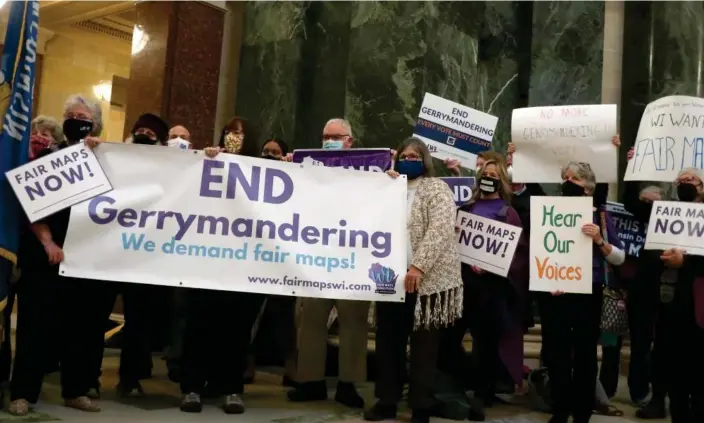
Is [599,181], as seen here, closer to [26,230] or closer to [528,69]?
[26,230]

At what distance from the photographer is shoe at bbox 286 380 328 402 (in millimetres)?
4445

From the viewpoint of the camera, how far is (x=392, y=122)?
7.47m

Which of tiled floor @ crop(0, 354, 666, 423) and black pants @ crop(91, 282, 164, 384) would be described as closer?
tiled floor @ crop(0, 354, 666, 423)

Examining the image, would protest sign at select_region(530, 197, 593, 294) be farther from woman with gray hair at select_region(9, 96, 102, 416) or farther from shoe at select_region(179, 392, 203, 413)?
woman with gray hair at select_region(9, 96, 102, 416)

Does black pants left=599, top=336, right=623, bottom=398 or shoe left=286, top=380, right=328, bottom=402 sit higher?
black pants left=599, top=336, right=623, bottom=398

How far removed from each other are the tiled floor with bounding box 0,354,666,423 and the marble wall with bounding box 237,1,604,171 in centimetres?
371

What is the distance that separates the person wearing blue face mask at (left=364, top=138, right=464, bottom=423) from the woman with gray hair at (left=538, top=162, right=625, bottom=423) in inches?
22.2

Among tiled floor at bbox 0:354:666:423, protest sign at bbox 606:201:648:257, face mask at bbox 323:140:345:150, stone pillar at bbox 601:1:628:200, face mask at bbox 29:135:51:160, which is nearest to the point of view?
tiled floor at bbox 0:354:666:423

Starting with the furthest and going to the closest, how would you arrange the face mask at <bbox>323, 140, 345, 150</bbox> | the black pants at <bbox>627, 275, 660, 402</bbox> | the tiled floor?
1. the black pants at <bbox>627, 275, 660, 402</bbox>
2. the face mask at <bbox>323, 140, 345, 150</bbox>
3. the tiled floor

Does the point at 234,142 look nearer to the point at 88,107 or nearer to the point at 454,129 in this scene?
the point at 88,107

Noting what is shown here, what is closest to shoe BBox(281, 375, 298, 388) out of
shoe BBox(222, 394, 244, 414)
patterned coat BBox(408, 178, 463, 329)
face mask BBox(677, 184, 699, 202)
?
shoe BBox(222, 394, 244, 414)

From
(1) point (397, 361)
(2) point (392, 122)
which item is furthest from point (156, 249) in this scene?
(2) point (392, 122)

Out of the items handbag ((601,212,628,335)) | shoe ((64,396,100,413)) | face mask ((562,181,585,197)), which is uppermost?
face mask ((562,181,585,197))

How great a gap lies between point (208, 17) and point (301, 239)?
18.2ft
